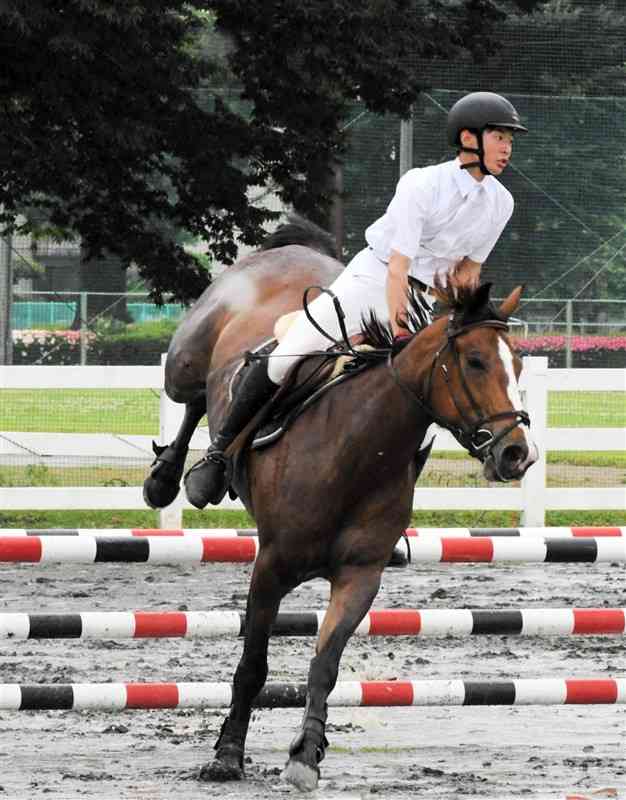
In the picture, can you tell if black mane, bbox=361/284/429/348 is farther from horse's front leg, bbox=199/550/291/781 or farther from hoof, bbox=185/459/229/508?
hoof, bbox=185/459/229/508

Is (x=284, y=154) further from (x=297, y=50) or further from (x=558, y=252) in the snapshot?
(x=558, y=252)

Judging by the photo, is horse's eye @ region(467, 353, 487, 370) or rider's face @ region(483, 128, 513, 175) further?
rider's face @ region(483, 128, 513, 175)

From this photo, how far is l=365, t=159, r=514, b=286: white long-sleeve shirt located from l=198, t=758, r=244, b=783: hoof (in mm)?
1783

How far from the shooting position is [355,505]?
600 cm

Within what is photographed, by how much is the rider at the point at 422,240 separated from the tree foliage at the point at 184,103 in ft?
23.3

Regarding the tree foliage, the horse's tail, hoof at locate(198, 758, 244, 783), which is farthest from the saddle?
the tree foliage

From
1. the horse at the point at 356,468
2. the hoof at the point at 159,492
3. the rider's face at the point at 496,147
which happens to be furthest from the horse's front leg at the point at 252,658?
the hoof at the point at 159,492

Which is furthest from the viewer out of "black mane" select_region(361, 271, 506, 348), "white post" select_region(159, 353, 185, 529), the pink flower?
the pink flower

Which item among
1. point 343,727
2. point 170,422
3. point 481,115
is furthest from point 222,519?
point 481,115

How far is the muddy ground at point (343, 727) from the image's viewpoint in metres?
5.85

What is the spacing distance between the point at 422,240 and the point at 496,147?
0.42 meters

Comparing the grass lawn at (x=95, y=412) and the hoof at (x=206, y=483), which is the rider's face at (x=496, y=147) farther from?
the grass lawn at (x=95, y=412)

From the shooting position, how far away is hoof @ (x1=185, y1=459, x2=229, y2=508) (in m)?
6.89

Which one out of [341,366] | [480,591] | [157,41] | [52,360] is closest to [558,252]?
[52,360]
